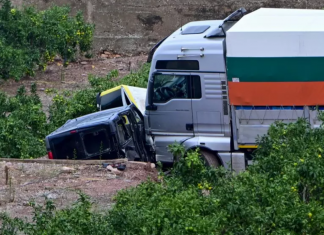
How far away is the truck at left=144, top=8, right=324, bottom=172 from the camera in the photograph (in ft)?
42.0

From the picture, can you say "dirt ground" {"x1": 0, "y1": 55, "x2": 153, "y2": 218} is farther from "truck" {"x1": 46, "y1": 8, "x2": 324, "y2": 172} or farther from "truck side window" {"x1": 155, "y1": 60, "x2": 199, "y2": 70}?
"truck side window" {"x1": 155, "y1": 60, "x2": 199, "y2": 70}

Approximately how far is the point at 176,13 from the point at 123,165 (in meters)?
11.5

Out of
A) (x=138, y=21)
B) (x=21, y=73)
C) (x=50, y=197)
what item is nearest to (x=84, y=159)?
(x=50, y=197)

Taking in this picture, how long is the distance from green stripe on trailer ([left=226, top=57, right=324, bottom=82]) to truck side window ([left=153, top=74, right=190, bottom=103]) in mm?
810

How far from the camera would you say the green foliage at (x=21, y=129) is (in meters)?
14.3

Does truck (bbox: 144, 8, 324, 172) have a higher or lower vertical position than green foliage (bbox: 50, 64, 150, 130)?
higher

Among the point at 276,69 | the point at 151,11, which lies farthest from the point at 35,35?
the point at 276,69

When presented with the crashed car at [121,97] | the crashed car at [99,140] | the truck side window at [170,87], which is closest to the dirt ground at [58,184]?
the crashed car at [99,140]

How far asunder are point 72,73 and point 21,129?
7015mm

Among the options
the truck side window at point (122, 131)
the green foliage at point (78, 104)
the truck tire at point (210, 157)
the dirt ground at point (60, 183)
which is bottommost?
the truck tire at point (210, 157)

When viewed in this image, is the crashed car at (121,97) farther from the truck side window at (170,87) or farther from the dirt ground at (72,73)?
the dirt ground at (72,73)

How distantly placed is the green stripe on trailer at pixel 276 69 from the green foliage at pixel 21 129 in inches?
161

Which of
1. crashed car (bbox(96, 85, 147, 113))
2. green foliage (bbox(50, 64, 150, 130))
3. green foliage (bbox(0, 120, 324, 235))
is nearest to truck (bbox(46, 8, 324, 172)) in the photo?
crashed car (bbox(96, 85, 147, 113))

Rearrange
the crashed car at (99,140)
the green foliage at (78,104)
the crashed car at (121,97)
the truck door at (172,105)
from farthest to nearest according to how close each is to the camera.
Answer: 1. the green foliage at (78,104)
2. the crashed car at (121,97)
3. the truck door at (172,105)
4. the crashed car at (99,140)
